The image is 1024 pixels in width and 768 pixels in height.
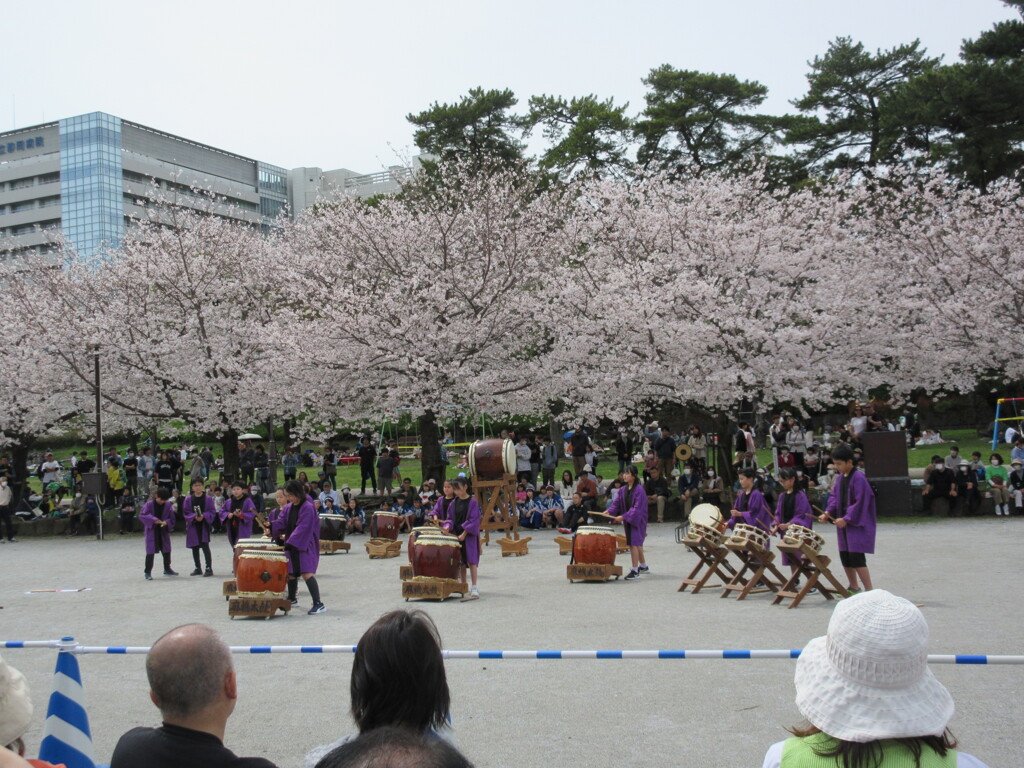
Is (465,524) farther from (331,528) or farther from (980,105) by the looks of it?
(980,105)

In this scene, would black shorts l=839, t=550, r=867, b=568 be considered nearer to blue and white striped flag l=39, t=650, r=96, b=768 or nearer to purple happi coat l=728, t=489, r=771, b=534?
purple happi coat l=728, t=489, r=771, b=534

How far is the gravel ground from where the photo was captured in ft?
19.2

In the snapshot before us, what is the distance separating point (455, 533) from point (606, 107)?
30322mm

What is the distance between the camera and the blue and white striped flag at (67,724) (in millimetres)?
4957

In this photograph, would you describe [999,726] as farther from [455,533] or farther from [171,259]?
[171,259]

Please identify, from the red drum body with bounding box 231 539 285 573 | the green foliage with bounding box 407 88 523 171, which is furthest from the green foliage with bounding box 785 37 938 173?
the red drum body with bounding box 231 539 285 573

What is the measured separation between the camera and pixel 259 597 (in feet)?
36.2

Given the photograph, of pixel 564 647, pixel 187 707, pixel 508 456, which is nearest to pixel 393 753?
pixel 187 707

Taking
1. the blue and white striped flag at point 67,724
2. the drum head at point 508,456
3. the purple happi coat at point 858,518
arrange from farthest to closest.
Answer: the drum head at point 508,456 < the purple happi coat at point 858,518 < the blue and white striped flag at point 67,724

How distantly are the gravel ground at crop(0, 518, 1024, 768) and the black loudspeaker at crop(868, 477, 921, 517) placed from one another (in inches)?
126

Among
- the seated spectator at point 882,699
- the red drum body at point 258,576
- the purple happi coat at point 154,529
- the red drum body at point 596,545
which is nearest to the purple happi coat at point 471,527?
the red drum body at point 596,545

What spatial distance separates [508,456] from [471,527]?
211 inches

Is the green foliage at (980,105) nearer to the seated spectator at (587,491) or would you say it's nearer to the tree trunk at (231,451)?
the seated spectator at (587,491)

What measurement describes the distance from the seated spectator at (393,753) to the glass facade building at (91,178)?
81928 mm
